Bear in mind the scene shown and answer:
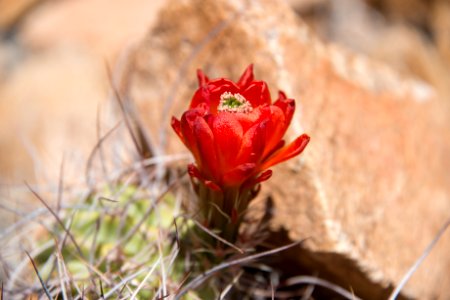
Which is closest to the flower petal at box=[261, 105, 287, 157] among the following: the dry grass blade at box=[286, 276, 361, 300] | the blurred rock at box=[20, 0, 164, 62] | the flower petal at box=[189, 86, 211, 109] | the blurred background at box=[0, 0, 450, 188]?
the flower petal at box=[189, 86, 211, 109]

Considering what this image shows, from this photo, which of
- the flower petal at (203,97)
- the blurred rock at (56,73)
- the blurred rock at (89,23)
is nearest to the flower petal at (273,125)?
the flower petal at (203,97)

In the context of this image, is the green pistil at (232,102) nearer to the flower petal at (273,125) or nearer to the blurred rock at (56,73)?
the flower petal at (273,125)

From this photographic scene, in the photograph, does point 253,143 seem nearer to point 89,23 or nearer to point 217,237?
point 217,237

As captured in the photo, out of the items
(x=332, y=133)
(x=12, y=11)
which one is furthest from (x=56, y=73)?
(x=332, y=133)

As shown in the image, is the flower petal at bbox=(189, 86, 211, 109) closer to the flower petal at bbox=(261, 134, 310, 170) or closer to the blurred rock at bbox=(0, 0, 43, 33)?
the flower petal at bbox=(261, 134, 310, 170)

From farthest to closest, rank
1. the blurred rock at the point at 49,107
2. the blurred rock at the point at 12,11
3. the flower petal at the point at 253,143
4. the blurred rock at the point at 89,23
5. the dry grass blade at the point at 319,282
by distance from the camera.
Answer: the blurred rock at the point at 12,11 → the blurred rock at the point at 89,23 → the blurred rock at the point at 49,107 → the dry grass blade at the point at 319,282 → the flower petal at the point at 253,143

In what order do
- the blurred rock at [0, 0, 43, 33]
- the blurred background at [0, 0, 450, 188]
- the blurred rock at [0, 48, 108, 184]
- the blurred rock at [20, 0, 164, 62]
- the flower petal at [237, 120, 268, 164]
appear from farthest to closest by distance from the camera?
the blurred rock at [0, 0, 43, 33]
the blurred rock at [20, 0, 164, 62]
the blurred background at [0, 0, 450, 188]
the blurred rock at [0, 48, 108, 184]
the flower petal at [237, 120, 268, 164]

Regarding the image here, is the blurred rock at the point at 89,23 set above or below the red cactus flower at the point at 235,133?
above
